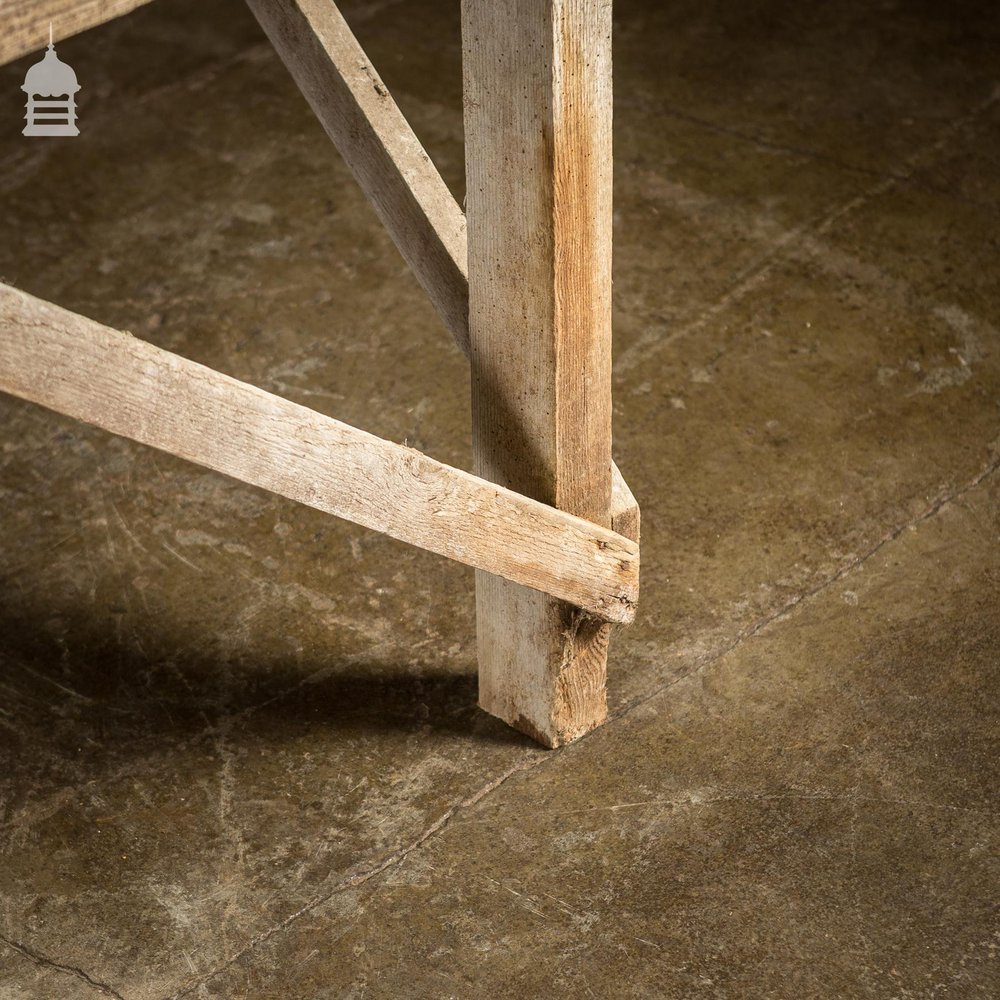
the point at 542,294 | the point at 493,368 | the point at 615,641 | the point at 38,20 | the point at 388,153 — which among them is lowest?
the point at 615,641

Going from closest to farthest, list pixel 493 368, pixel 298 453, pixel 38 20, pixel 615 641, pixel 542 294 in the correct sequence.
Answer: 1. pixel 38 20
2. pixel 298 453
3. pixel 542 294
4. pixel 493 368
5. pixel 615 641

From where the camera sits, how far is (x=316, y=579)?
4.04 meters

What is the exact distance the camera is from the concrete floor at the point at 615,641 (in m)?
3.08

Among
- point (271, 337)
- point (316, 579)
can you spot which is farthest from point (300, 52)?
point (271, 337)

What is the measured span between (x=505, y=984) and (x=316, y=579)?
4.61ft

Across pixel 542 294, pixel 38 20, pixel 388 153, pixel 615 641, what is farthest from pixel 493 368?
pixel 38 20

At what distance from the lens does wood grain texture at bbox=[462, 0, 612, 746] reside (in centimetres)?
269

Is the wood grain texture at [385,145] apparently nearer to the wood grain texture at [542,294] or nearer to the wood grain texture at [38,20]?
A: the wood grain texture at [542,294]

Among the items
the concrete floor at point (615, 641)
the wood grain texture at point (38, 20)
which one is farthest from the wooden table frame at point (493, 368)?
the concrete floor at point (615, 641)

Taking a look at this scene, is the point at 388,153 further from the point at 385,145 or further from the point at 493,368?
the point at 493,368

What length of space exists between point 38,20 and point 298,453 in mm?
866

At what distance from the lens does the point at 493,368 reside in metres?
3.10

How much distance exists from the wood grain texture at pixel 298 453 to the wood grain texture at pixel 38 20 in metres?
0.40

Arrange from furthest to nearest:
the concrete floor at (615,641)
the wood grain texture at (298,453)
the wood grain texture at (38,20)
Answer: the concrete floor at (615,641) → the wood grain texture at (298,453) → the wood grain texture at (38,20)
